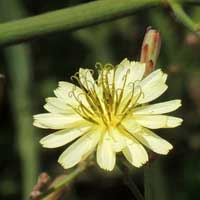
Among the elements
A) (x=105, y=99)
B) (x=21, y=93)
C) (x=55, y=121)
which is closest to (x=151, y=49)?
(x=105, y=99)

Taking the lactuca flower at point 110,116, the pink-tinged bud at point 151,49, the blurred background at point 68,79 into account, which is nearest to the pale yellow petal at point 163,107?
the lactuca flower at point 110,116

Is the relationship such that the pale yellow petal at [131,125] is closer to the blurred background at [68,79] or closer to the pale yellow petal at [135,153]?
the pale yellow petal at [135,153]

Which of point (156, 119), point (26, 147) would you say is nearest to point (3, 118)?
point (26, 147)

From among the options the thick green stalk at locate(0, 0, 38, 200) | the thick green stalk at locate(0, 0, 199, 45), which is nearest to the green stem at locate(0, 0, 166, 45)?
the thick green stalk at locate(0, 0, 199, 45)

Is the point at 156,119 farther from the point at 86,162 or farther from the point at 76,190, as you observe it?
the point at 76,190

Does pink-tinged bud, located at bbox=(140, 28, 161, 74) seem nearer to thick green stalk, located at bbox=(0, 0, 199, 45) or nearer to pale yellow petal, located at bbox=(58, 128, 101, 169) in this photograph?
thick green stalk, located at bbox=(0, 0, 199, 45)

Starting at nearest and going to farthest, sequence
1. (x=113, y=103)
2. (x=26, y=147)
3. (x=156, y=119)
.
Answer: (x=156, y=119) → (x=113, y=103) → (x=26, y=147)
